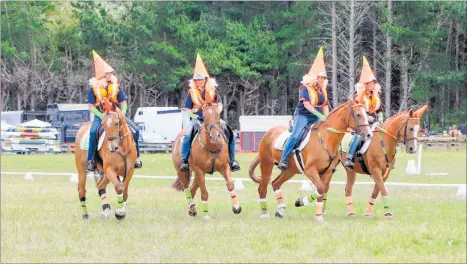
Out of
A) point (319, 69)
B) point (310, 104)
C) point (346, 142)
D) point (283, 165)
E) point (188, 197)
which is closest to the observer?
point (310, 104)

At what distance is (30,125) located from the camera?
57.2m

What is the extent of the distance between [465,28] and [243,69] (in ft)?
54.7

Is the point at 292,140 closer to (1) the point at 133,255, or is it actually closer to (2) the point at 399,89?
(1) the point at 133,255

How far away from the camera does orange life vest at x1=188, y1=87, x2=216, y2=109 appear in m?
16.7

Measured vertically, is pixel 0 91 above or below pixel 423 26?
below

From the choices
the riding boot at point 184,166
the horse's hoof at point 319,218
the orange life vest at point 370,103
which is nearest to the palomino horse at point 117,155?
the riding boot at point 184,166

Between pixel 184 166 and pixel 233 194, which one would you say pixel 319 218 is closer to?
pixel 233 194

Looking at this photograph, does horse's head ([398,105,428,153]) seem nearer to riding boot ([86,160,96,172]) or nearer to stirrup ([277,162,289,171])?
stirrup ([277,162,289,171])

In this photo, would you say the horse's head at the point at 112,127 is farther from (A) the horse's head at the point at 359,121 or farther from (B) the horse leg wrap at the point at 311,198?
(A) the horse's head at the point at 359,121

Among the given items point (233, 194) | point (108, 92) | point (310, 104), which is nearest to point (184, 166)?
point (233, 194)

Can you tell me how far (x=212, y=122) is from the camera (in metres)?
16.2

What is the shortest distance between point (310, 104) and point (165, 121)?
145ft

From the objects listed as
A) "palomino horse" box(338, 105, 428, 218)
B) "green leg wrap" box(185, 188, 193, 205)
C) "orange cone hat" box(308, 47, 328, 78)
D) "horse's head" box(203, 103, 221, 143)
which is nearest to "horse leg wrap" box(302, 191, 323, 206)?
"palomino horse" box(338, 105, 428, 218)

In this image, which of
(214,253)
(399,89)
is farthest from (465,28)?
(214,253)
